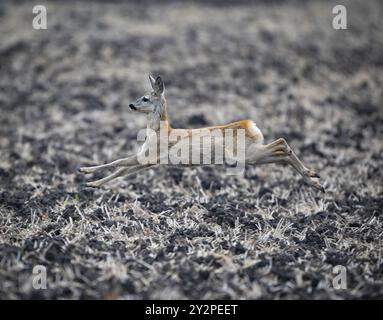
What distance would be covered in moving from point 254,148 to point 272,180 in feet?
6.00

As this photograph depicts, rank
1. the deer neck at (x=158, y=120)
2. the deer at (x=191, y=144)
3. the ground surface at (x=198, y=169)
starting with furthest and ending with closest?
the deer neck at (x=158, y=120) → the deer at (x=191, y=144) → the ground surface at (x=198, y=169)

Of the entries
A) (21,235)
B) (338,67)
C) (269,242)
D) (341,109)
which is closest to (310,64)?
(338,67)

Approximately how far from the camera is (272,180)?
712 centimetres

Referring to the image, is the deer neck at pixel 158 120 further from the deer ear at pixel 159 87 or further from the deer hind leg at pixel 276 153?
the deer hind leg at pixel 276 153

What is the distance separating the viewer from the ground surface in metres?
4.53

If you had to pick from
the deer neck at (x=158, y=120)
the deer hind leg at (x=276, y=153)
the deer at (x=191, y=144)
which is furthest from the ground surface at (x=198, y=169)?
the deer neck at (x=158, y=120)

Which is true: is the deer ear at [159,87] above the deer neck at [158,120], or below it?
above

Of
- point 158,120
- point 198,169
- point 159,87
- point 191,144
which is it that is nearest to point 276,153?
point 191,144

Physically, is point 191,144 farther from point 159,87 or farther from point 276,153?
point 276,153

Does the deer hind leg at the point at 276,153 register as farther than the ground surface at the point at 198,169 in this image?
Yes

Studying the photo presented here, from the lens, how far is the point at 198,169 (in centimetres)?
735

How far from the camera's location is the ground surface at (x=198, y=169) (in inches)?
178

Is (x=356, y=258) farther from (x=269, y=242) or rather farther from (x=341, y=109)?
(x=341, y=109)

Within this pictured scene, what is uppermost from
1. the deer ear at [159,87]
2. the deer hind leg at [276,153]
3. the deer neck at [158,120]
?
the deer ear at [159,87]
